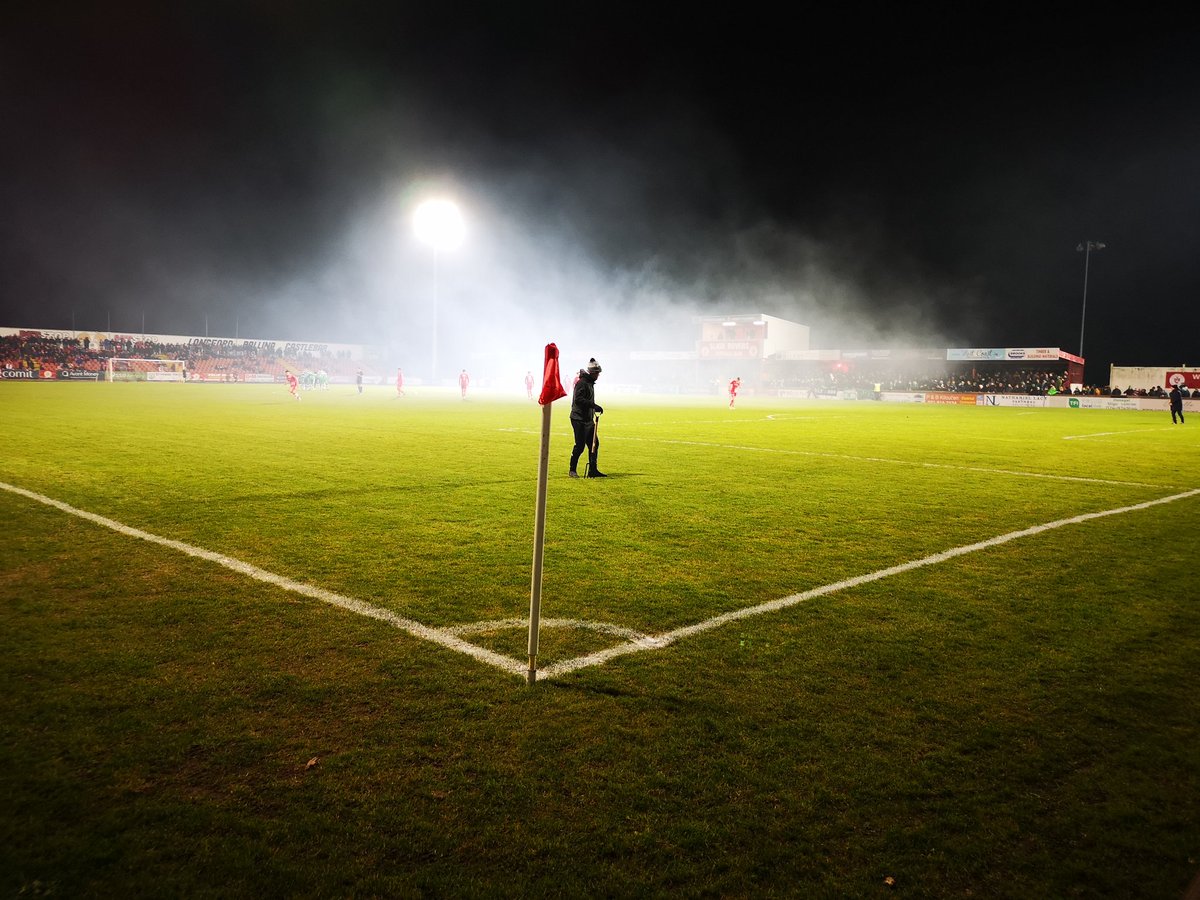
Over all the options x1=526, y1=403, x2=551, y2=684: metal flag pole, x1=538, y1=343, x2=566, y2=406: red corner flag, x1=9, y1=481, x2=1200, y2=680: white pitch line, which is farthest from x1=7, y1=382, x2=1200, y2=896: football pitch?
x1=538, y1=343, x2=566, y2=406: red corner flag

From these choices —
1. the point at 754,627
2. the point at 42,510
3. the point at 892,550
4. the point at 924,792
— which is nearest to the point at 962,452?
the point at 892,550

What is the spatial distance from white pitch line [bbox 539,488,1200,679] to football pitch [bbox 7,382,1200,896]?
0.03m

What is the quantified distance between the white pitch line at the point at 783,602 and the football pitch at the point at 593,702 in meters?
0.03

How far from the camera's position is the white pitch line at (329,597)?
14.1ft

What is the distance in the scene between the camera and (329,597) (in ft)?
17.6

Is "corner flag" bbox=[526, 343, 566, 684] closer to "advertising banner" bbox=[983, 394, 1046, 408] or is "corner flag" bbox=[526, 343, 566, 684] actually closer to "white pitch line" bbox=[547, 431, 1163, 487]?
"white pitch line" bbox=[547, 431, 1163, 487]

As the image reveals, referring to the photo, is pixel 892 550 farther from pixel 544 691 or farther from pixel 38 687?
pixel 38 687

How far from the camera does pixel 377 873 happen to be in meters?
2.51

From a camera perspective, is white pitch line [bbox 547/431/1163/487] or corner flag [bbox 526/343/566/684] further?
white pitch line [bbox 547/431/1163/487]

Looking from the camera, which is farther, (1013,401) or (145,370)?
(145,370)

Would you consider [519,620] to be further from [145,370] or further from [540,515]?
[145,370]

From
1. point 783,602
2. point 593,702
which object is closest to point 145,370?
point 783,602

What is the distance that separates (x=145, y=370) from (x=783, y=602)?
241 feet

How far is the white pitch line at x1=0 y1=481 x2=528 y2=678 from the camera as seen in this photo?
4.31 metres
